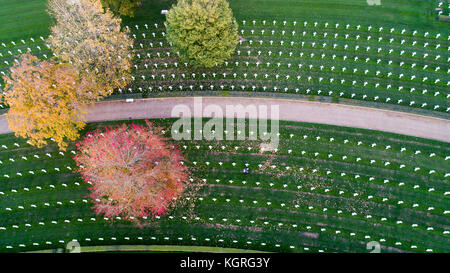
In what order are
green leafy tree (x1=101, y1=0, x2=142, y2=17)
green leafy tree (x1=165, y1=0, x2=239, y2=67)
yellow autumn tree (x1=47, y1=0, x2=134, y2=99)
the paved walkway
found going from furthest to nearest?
green leafy tree (x1=101, y1=0, x2=142, y2=17) < the paved walkway < yellow autumn tree (x1=47, y1=0, x2=134, y2=99) < green leafy tree (x1=165, y1=0, x2=239, y2=67)

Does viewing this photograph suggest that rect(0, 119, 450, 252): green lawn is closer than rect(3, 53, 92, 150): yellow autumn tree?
No

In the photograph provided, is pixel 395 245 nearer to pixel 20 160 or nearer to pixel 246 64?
pixel 246 64

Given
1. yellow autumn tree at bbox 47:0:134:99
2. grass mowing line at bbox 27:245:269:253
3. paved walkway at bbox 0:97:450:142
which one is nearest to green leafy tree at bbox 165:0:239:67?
paved walkway at bbox 0:97:450:142

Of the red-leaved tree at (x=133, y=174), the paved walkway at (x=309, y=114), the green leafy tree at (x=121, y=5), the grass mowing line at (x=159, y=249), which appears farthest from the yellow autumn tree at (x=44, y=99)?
the grass mowing line at (x=159, y=249)

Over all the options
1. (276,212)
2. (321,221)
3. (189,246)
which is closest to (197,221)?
(189,246)

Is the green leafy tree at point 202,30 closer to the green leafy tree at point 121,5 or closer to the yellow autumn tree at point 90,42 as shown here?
the yellow autumn tree at point 90,42

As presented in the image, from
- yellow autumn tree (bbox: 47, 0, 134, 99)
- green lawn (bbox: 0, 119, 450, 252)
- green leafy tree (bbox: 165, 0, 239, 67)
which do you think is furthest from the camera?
yellow autumn tree (bbox: 47, 0, 134, 99)

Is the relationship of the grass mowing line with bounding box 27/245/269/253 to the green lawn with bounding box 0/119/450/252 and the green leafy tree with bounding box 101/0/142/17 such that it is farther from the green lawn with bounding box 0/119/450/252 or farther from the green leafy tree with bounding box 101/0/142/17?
the green leafy tree with bounding box 101/0/142/17
